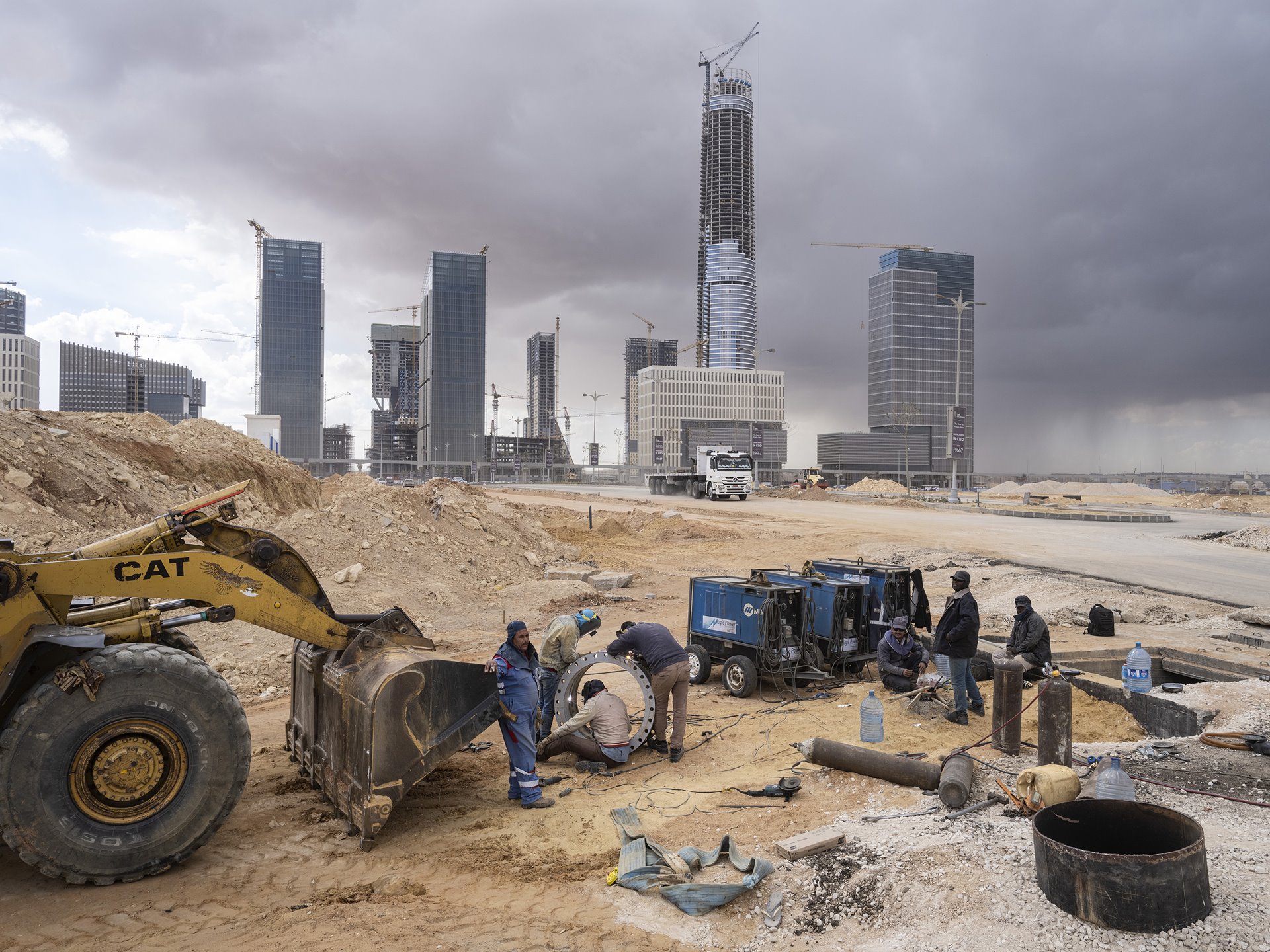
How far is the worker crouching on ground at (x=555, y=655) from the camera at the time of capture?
8859 mm

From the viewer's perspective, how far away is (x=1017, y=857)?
5277 millimetres

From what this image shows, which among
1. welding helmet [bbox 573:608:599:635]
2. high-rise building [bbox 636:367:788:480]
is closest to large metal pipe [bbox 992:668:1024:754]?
welding helmet [bbox 573:608:599:635]

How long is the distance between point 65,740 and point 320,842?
1976 millimetres

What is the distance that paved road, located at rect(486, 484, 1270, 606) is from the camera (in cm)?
1936

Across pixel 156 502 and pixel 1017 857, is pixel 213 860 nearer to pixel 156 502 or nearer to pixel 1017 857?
pixel 1017 857

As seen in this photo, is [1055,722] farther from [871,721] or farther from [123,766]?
[123,766]

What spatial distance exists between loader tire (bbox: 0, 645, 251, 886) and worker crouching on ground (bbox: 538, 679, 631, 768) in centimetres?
312

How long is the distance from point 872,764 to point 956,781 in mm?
956

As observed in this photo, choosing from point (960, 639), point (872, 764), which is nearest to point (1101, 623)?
point (960, 639)

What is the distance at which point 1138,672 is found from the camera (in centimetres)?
1012

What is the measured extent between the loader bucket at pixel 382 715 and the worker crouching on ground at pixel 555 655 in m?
1.82

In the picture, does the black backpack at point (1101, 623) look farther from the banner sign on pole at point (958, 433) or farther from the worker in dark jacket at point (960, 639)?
the banner sign on pole at point (958, 433)

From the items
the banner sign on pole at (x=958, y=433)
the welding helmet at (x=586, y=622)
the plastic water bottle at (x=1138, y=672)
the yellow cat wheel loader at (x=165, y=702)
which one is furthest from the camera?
the banner sign on pole at (x=958, y=433)

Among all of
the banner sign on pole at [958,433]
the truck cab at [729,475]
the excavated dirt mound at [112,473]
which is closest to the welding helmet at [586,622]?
the excavated dirt mound at [112,473]
